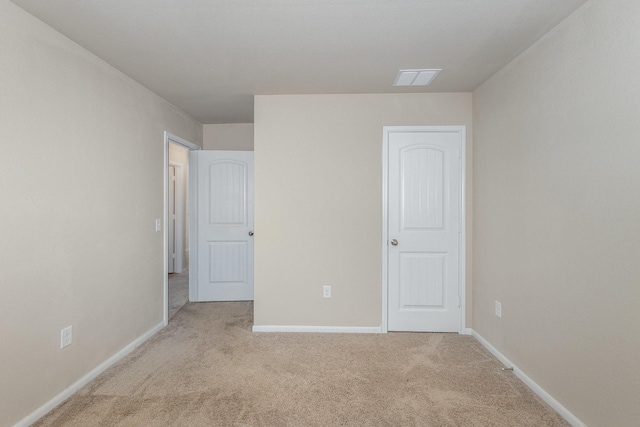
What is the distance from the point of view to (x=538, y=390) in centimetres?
239

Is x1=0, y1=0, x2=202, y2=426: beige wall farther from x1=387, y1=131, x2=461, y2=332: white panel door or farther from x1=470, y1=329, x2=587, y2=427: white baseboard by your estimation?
x1=470, y1=329, x2=587, y2=427: white baseboard

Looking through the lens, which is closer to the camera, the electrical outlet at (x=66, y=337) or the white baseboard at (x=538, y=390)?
the white baseboard at (x=538, y=390)

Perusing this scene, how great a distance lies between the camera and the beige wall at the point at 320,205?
3.55 m

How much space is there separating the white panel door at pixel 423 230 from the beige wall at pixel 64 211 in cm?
241

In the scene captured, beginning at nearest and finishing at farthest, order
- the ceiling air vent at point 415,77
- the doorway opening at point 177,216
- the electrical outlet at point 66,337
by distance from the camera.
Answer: the electrical outlet at point 66,337 < the ceiling air vent at point 415,77 < the doorway opening at point 177,216

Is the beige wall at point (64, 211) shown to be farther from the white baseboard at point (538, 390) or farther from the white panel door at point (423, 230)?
the white baseboard at point (538, 390)

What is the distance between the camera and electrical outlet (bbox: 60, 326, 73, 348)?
233 cm

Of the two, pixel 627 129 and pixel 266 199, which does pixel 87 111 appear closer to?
pixel 266 199

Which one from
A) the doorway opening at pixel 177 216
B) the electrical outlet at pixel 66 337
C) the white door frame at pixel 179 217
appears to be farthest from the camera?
the white door frame at pixel 179 217

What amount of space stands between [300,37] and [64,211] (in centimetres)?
192

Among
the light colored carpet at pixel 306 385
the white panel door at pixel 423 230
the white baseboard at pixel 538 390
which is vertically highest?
the white panel door at pixel 423 230

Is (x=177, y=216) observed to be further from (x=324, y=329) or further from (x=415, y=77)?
(x=415, y=77)

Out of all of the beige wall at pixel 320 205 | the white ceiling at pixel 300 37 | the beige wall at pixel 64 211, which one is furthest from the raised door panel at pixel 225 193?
the white ceiling at pixel 300 37

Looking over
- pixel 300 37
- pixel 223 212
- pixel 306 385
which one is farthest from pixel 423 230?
pixel 223 212
